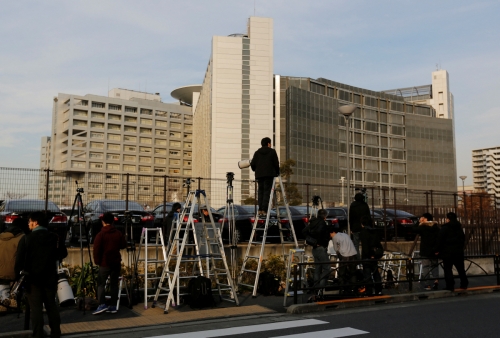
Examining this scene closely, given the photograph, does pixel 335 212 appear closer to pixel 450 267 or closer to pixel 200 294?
pixel 450 267

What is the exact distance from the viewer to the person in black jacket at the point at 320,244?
1127 cm

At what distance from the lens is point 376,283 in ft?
36.8

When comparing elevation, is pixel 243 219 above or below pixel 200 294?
above

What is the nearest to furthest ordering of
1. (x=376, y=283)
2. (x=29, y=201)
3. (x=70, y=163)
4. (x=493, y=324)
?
(x=493, y=324) < (x=376, y=283) < (x=29, y=201) < (x=70, y=163)

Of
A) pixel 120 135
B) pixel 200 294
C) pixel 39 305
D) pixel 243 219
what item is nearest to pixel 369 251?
pixel 200 294

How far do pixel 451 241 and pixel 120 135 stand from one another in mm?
106341

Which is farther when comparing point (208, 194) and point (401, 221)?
point (401, 221)

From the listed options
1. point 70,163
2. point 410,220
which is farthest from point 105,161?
point 410,220

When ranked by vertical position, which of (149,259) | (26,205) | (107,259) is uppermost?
(26,205)

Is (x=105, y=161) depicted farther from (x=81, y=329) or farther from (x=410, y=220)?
(x=81, y=329)

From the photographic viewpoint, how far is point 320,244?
1156 centimetres

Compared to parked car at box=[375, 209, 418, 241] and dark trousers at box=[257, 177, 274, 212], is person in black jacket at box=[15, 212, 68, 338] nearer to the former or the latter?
dark trousers at box=[257, 177, 274, 212]

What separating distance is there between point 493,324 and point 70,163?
105626 millimetres

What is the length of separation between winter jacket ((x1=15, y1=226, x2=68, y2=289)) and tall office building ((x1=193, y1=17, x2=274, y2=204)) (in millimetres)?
67179
